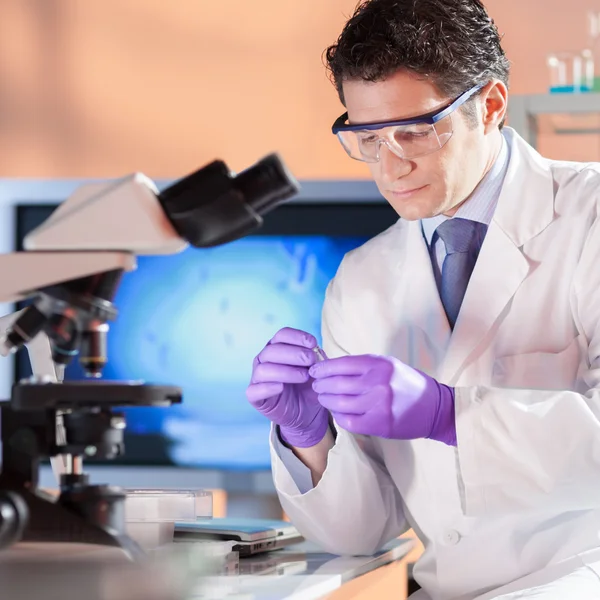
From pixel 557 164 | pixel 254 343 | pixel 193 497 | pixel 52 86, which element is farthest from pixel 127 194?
pixel 52 86

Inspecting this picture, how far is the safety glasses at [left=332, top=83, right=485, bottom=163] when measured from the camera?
1.56 metres

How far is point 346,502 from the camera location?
1650 mm

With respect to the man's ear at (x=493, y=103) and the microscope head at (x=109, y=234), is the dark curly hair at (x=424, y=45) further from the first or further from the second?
the microscope head at (x=109, y=234)

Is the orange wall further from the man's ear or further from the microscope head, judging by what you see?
the microscope head

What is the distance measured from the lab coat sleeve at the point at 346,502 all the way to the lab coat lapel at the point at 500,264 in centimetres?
22

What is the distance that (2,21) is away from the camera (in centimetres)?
337

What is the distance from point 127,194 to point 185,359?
2.05 metres

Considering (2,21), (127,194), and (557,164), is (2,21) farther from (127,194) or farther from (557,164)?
(127,194)

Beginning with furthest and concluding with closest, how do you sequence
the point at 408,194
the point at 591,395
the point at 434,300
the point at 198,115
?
the point at 198,115 < the point at 434,300 < the point at 408,194 < the point at 591,395

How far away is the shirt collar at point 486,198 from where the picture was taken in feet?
5.78

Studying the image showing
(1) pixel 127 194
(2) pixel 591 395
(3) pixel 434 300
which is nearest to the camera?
(1) pixel 127 194

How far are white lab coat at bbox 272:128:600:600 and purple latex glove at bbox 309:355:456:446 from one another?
0.05 meters

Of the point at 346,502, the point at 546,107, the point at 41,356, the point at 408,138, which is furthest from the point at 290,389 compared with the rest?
the point at 546,107

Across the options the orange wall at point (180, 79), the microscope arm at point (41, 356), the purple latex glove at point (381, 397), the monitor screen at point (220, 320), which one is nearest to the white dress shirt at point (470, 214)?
the purple latex glove at point (381, 397)
